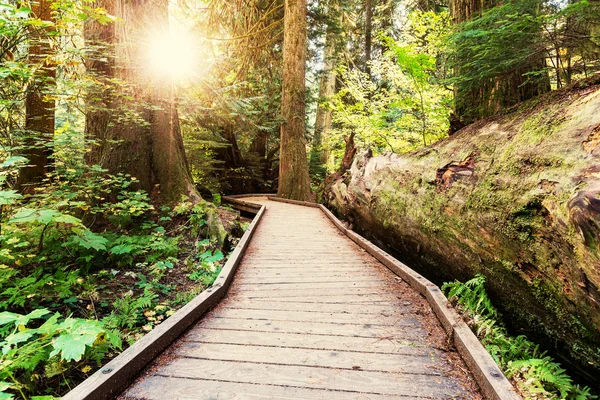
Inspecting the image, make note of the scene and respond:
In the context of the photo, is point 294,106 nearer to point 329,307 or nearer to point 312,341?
point 329,307

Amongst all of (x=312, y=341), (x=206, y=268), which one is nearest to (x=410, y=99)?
(x=206, y=268)

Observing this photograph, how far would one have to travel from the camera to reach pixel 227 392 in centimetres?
178

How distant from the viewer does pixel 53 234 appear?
13.2 feet

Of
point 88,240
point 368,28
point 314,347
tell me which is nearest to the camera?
→ point 314,347

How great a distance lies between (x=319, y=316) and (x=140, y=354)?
1466 mm

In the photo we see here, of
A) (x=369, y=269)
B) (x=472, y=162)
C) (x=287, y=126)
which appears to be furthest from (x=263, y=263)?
(x=287, y=126)

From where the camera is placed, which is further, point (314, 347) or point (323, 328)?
point (323, 328)

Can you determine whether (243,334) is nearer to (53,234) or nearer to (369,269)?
(369,269)

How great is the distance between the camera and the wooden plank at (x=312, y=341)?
221 cm

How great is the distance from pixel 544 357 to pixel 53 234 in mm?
5521

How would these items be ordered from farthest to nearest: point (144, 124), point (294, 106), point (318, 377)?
point (294, 106), point (144, 124), point (318, 377)

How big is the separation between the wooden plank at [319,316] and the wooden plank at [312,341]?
0.27 meters

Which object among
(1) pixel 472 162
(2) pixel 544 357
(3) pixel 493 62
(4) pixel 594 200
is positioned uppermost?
(3) pixel 493 62

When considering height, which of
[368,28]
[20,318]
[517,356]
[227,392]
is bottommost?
[517,356]
